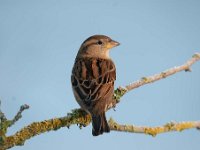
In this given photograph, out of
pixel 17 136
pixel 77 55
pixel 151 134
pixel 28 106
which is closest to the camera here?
pixel 28 106

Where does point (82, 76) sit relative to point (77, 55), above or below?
below

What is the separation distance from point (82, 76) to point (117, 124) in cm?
150

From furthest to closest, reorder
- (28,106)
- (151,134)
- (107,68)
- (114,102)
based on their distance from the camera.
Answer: (107,68)
(114,102)
(151,134)
(28,106)

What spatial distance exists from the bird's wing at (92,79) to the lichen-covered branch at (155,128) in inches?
34.3

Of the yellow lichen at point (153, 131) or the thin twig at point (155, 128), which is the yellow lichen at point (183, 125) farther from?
the yellow lichen at point (153, 131)

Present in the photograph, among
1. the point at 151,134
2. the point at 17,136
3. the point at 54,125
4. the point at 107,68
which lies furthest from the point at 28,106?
the point at 107,68

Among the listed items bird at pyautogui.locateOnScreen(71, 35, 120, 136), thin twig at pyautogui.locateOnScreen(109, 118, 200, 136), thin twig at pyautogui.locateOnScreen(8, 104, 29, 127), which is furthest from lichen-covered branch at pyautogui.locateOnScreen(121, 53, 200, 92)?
thin twig at pyautogui.locateOnScreen(8, 104, 29, 127)

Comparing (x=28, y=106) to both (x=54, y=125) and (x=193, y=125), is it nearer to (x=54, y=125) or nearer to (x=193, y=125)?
(x=54, y=125)

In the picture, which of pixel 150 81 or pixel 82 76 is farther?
pixel 82 76

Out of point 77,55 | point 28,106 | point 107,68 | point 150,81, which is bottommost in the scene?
point 28,106

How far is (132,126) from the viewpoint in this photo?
539 centimetres

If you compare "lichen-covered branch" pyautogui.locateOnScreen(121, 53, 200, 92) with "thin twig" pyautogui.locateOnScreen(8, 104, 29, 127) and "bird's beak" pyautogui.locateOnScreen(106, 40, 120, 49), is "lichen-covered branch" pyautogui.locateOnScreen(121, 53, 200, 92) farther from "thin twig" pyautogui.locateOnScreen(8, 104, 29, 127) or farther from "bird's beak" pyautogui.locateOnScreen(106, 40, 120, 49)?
"thin twig" pyautogui.locateOnScreen(8, 104, 29, 127)

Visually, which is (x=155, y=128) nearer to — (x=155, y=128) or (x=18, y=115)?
(x=155, y=128)

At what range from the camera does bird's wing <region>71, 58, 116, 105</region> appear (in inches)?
263
